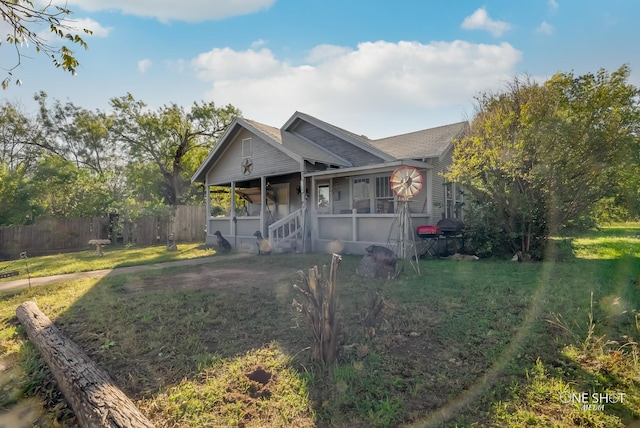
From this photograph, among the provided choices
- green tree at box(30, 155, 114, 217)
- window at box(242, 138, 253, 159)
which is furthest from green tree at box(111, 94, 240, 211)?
window at box(242, 138, 253, 159)

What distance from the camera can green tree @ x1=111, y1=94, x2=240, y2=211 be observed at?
24641 millimetres

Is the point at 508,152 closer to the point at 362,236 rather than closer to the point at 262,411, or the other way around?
the point at 362,236

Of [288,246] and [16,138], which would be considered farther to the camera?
[16,138]

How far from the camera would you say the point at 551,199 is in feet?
26.8

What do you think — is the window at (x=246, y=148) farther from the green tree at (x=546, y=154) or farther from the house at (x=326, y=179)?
the green tree at (x=546, y=154)

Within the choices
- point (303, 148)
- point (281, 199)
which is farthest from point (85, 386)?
point (281, 199)

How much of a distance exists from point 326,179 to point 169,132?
1791cm

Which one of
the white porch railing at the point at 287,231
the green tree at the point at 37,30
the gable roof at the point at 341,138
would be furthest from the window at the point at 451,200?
the green tree at the point at 37,30

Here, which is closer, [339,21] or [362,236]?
[339,21]

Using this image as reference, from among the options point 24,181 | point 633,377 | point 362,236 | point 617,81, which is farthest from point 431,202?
point 24,181

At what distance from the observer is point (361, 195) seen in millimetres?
12070

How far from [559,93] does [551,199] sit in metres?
2.65

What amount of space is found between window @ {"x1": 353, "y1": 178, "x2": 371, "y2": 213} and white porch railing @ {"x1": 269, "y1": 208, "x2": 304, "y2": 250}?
2214 mm

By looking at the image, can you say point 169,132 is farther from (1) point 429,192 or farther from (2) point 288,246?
(1) point 429,192
